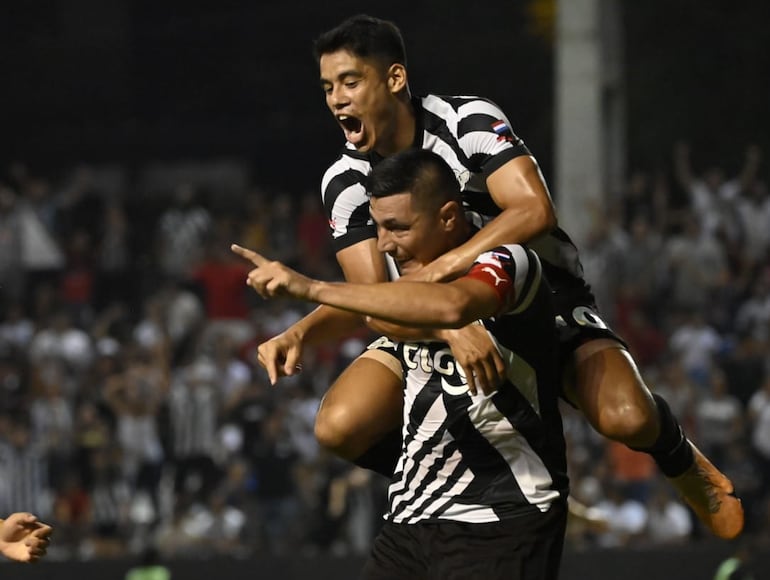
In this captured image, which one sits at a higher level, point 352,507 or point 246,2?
point 246,2

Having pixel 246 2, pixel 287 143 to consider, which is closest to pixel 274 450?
pixel 287 143

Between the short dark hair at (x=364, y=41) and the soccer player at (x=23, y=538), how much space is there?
186 centimetres

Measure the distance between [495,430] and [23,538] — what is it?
1468 millimetres

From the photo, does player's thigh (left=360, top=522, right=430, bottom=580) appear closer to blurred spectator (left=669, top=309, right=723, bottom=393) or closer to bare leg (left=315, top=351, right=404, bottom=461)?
bare leg (left=315, top=351, right=404, bottom=461)

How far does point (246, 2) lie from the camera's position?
24141 mm

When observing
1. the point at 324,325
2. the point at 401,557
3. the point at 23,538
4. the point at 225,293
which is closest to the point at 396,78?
the point at 324,325

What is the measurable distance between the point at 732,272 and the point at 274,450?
3.97 metres

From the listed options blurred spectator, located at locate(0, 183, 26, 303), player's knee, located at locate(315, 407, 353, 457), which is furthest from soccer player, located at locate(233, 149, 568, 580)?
blurred spectator, located at locate(0, 183, 26, 303)

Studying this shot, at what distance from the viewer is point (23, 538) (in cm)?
502

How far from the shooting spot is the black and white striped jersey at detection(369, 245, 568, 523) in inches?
202

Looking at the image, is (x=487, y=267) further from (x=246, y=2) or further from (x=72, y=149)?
(x=246, y=2)

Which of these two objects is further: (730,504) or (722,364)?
(722,364)

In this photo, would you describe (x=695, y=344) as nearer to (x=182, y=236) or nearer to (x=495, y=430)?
(x=182, y=236)

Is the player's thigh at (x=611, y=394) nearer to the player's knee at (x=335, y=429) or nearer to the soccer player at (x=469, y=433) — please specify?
the soccer player at (x=469, y=433)
